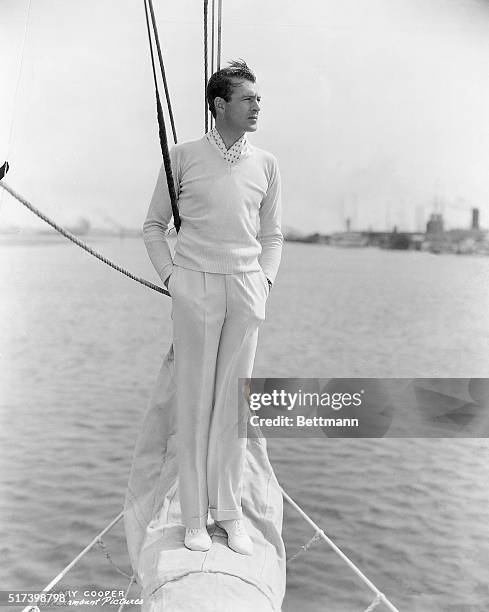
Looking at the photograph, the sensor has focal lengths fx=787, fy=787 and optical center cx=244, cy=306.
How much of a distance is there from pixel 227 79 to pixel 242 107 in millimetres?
56

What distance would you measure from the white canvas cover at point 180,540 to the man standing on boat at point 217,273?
5 centimetres

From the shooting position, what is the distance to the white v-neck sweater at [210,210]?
141 centimetres

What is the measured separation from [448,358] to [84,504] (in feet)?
6.00

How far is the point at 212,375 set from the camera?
1.45m

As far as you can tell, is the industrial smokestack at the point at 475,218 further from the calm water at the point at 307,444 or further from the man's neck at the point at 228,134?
the man's neck at the point at 228,134

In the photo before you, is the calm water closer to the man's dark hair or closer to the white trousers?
the white trousers

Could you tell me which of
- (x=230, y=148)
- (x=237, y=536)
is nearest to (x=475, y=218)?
(x=230, y=148)

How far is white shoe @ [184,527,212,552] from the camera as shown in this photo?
4.82ft

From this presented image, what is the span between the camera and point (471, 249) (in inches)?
100

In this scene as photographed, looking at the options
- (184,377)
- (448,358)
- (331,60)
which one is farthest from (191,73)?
(448,358)

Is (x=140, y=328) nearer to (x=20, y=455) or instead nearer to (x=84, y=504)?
(x=84, y=504)

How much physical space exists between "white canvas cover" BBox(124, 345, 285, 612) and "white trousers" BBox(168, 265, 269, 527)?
9 centimetres

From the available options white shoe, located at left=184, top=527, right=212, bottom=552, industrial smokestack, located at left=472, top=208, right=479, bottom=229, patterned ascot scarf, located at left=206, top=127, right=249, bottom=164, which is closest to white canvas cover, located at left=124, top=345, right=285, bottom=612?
white shoe, located at left=184, top=527, right=212, bottom=552

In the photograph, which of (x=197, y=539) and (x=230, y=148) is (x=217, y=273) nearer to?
(x=230, y=148)
